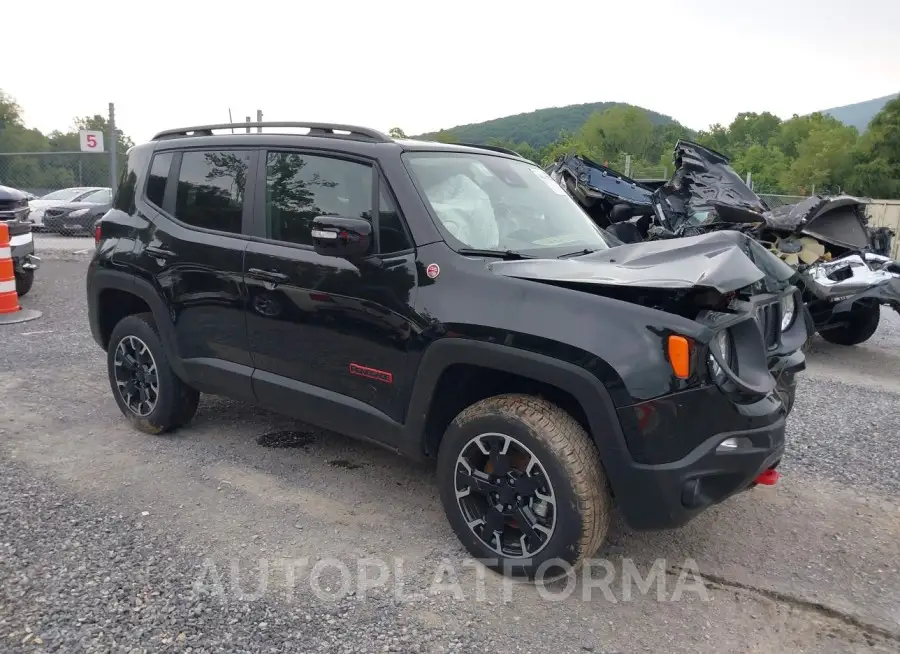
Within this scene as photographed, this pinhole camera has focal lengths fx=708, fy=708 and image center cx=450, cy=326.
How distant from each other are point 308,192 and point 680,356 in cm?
212

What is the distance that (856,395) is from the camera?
19.7 feet

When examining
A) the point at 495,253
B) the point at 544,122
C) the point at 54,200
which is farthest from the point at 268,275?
the point at 544,122

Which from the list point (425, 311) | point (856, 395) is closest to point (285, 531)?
point (425, 311)

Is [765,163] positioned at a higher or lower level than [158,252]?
higher

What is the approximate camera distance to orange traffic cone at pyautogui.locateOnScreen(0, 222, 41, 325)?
796 centimetres

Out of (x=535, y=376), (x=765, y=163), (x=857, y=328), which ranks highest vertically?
(x=765, y=163)

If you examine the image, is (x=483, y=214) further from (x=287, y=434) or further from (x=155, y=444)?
(x=155, y=444)

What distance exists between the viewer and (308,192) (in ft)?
12.3

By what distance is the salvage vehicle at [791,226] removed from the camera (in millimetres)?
6945

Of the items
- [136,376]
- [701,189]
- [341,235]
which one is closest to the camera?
[341,235]

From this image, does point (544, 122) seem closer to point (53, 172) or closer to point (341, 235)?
point (53, 172)

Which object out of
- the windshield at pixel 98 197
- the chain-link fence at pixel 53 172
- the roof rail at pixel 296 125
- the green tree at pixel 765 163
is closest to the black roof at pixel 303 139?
the roof rail at pixel 296 125

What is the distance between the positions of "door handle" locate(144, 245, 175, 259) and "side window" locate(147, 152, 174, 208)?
28cm

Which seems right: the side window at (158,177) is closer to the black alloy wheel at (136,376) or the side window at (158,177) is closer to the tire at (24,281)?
the black alloy wheel at (136,376)
